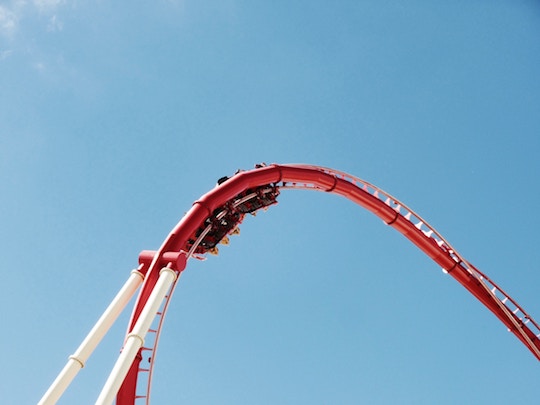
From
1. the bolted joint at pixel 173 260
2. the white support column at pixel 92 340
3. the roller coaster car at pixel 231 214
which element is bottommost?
the white support column at pixel 92 340

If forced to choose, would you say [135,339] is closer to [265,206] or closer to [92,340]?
[92,340]

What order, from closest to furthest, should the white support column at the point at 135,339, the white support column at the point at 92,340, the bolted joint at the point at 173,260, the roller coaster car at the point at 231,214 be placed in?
the white support column at the point at 135,339 < the white support column at the point at 92,340 < the bolted joint at the point at 173,260 < the roller coaster car at the point at 231,214

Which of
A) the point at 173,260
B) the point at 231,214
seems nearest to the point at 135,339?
the point at 173,260

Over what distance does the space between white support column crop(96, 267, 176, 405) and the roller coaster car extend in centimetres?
280

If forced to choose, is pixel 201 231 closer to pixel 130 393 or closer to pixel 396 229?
pixel 130 393

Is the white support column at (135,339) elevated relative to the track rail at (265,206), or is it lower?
lower

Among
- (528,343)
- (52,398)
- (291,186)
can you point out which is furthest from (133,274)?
(528,343)

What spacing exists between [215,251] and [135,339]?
16.3ft

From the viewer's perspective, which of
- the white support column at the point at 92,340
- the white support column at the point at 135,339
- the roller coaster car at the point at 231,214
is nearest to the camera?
the white support column at the point at 135,339

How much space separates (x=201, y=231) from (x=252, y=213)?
5.82 ft

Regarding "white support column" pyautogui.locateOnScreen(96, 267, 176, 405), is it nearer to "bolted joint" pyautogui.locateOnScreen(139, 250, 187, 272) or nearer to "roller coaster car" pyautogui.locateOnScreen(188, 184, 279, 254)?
"bolted joint" pyautogui.locateOnScreen(139, 250, 187, 272)

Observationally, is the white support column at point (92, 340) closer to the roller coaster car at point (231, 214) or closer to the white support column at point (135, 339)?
the white support column at point (135, 339)

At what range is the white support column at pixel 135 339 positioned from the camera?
24.4ft

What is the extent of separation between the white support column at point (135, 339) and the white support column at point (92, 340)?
650 millimetres
